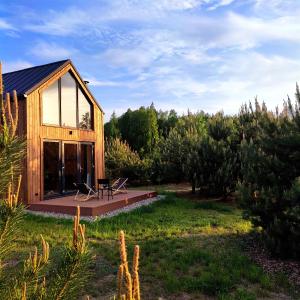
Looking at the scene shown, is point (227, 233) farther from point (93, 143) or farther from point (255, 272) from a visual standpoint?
point (93, 143)

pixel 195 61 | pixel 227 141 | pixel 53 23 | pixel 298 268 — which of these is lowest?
pixel 298 268

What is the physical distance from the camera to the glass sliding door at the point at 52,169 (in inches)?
535

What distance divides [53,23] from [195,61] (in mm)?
5195

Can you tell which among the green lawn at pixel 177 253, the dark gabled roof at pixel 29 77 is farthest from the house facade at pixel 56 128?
the green lawn at pixel 177 253

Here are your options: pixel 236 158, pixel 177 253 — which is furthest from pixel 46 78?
pixel 177 253

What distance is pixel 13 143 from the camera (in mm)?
1574

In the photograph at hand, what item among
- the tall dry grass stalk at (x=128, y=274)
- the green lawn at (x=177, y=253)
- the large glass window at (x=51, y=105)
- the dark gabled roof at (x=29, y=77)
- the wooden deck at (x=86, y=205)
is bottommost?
the green lawn at (x=177, y=253)

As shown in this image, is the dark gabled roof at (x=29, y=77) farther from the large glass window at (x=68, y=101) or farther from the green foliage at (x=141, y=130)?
the green foliage at (x=141, y=130)

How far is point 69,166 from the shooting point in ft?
48.6

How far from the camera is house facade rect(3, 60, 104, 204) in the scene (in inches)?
499

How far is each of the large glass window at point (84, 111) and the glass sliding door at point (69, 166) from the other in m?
1.22

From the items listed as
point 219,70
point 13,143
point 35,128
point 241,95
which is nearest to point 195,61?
point 219,70

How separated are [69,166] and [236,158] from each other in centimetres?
697

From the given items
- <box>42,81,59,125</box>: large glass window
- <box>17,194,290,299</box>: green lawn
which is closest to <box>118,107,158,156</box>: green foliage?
<box>42,81,59,125</box>: large glass window
